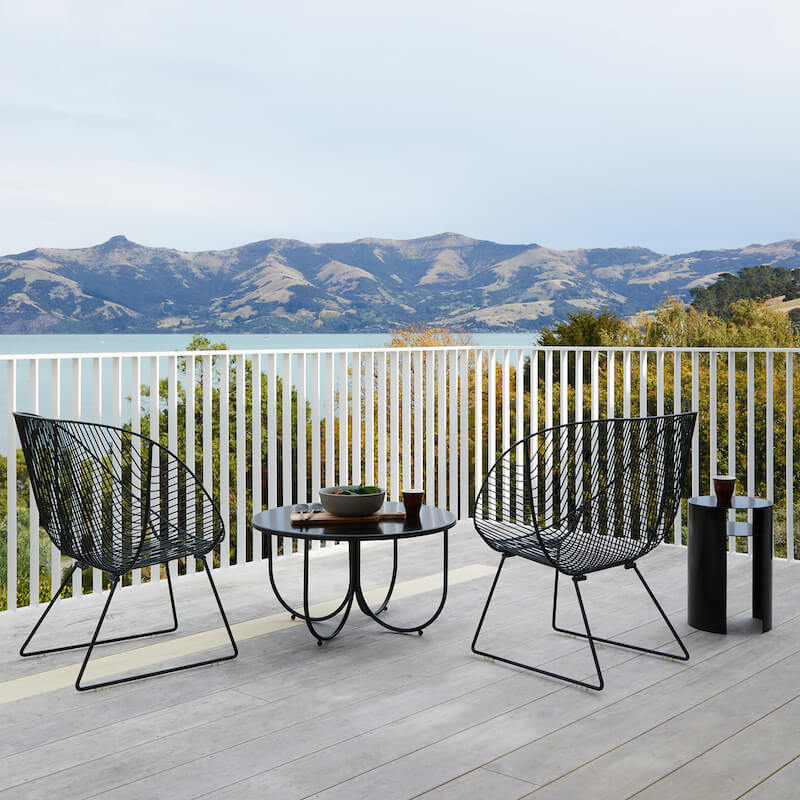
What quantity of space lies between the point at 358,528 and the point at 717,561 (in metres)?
1.35

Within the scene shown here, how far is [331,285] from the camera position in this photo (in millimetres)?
21609

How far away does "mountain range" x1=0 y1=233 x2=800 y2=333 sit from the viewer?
19531 millimetres

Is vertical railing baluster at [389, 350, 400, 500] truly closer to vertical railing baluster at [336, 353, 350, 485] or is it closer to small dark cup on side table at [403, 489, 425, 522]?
vertical railing baluster at [336, 353, 350, 485]

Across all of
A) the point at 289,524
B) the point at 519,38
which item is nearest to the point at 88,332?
the point at 519,38

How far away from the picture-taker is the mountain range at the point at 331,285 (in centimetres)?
1953

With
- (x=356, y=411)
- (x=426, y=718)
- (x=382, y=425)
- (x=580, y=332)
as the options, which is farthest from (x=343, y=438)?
(x=580, y=332)

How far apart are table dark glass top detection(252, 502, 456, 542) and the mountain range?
50.4 ft

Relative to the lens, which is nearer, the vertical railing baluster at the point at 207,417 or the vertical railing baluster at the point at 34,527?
the vertical railing baluster at the point at 34,527

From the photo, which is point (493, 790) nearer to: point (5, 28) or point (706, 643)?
point (706, 643)

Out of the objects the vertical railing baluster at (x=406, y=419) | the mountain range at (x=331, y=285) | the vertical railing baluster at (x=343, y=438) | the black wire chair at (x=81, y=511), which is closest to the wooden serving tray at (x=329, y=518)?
the black wire chair at (x=81, y=511)

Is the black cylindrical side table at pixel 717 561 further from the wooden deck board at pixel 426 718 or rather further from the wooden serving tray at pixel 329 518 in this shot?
the wooden serving tray at pixel 329 518

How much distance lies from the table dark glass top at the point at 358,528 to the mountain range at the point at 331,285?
15351mm

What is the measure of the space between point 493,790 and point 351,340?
54.6ft

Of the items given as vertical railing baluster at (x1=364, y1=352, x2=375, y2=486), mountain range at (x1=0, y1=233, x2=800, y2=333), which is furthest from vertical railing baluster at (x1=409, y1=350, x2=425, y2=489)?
mountain range at (x1=0, y1=233, x2=800, y2=333)
